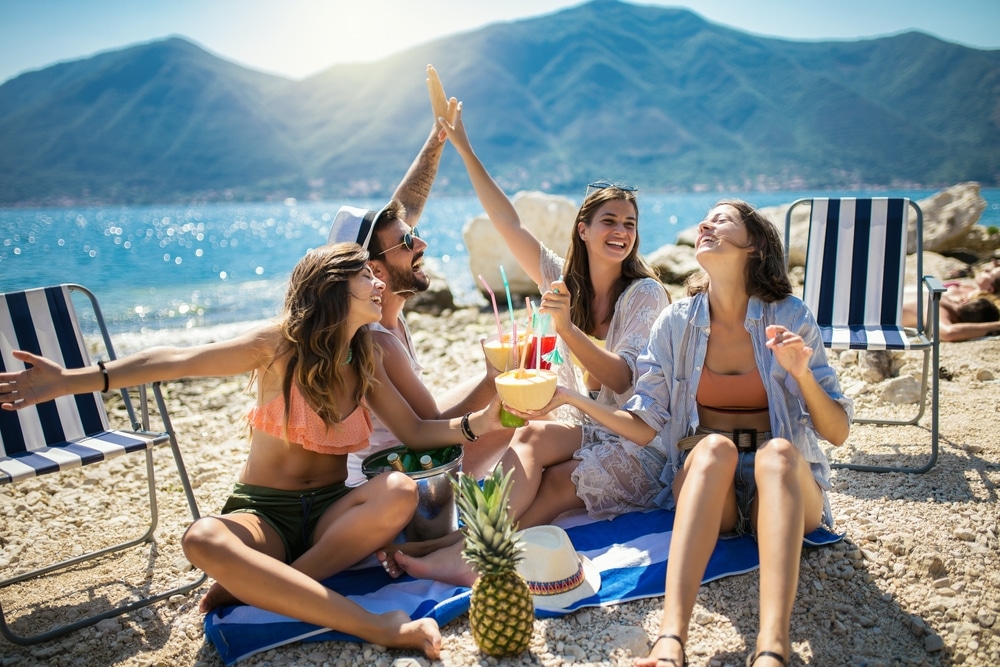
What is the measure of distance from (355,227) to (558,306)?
48.5 inches

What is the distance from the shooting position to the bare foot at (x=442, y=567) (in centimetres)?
297

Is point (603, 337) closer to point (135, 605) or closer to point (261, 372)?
point (261, 372)

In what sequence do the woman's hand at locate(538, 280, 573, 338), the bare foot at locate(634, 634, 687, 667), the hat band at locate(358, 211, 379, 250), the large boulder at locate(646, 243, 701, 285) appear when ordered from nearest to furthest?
the bare foot at locate(634, 634, 687, 667) → the woman's hand at locate(538, 280, 573, 338) → the hat band at locate(358, 211, 379, 250) → the large boulder at locate(646, 243, 701, 285)

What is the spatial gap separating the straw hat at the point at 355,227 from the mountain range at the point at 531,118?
6916 cm

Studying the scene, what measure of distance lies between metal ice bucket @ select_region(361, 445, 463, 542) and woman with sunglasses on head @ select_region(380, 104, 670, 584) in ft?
0.35

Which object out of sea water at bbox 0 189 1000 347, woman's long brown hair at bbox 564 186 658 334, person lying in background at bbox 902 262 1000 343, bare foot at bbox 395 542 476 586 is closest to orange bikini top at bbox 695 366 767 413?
woman's long brown hair at bbox 564 186 658 334

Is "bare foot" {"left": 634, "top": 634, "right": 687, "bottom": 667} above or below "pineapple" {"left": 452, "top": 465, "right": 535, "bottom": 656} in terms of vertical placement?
below

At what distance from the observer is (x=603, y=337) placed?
378 centimetres

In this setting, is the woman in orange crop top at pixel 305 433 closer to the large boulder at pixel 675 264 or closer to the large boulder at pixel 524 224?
the large boulder at pixel 524 224

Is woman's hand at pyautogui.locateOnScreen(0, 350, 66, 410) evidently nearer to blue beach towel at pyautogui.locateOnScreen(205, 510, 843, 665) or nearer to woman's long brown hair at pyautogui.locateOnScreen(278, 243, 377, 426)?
woman's long brown hair at pyautogui.locateOnScreen(278, 243, 377, 426)

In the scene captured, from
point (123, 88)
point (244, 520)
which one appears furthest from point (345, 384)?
point (123, 88)

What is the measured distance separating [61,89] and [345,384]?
397 feet

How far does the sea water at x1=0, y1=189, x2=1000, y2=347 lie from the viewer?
15.3 metres

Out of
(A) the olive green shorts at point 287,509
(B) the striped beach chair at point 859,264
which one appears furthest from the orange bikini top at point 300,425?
(B) the striped beach chair at point 859,264
